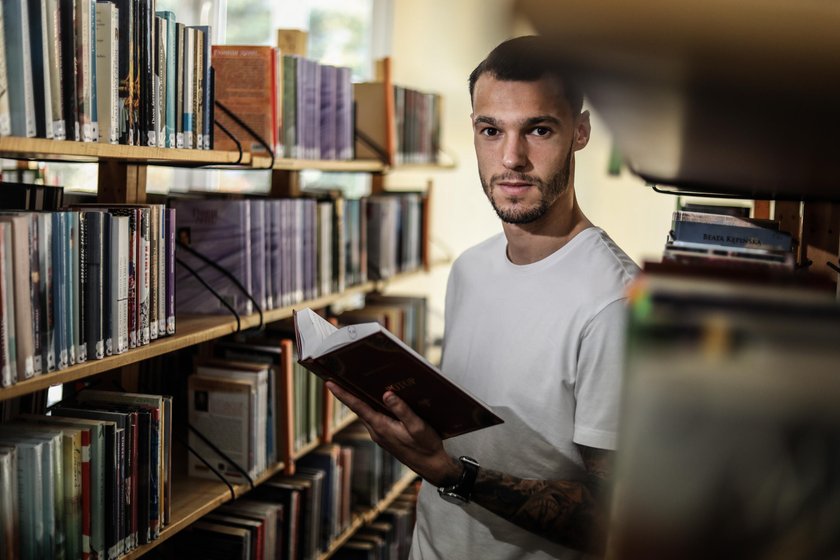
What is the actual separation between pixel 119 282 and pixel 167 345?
0.65 ft

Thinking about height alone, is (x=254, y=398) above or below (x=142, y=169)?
below

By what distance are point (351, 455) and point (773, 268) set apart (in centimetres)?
243

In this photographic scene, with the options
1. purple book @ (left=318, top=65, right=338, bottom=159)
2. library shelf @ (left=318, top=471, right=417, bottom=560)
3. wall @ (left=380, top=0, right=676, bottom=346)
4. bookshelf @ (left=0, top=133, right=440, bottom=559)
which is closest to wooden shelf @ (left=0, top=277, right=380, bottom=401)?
bookshelf @ (left=0, top=133, right=440, bottom=559)

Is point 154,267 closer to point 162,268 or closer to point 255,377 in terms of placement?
point 162,268

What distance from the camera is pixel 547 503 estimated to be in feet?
4.21

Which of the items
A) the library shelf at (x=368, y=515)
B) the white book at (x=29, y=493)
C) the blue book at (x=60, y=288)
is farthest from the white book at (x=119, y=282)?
the library shelf at (x=368, y=515)

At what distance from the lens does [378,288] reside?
9.55 ft

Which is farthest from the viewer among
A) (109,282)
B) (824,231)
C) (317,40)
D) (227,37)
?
(317,40)

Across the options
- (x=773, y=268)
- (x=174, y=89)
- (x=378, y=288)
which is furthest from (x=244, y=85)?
(x=773, y=268)

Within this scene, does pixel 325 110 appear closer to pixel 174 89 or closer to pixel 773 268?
pixel 174 89

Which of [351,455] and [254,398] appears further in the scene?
[351,455]

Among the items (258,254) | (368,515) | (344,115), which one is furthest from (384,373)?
(368,515)

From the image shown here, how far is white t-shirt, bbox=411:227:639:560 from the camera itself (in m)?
1.28

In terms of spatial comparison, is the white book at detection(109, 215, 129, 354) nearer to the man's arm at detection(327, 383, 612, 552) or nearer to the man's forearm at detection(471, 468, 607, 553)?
the man's arm at detection(327, 383, 612, 552)
